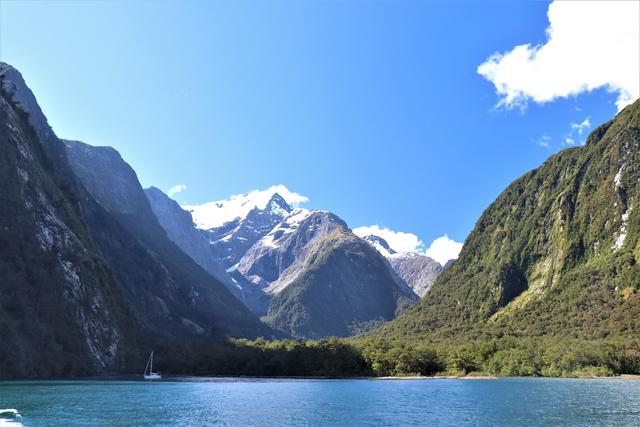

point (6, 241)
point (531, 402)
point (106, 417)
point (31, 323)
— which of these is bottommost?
point (106, 417)

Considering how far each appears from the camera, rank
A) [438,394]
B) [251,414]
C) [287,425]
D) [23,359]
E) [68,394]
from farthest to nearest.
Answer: [23,359] < [438,394] < [68,394] < [251,414] < [287,425]

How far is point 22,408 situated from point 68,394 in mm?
32020

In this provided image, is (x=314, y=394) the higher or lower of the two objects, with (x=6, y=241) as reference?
lower

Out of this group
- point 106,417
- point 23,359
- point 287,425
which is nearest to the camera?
point 287,425

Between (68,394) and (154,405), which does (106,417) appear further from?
(68,394)

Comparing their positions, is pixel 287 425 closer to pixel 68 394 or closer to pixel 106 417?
pixel 106 417

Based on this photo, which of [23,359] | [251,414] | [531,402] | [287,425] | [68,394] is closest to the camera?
[287,425]

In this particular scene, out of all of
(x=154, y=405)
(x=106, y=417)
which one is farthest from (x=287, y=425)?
(x=154, y=405)

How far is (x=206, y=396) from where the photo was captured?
129375 millimetres

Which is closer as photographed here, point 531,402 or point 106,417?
point 106,417

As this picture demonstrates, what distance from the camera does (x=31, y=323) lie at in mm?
189375

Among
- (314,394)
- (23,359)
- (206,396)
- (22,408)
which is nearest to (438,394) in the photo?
(314,394)

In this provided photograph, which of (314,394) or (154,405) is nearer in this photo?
(154,405)

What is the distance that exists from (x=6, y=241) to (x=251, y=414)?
487 ft
